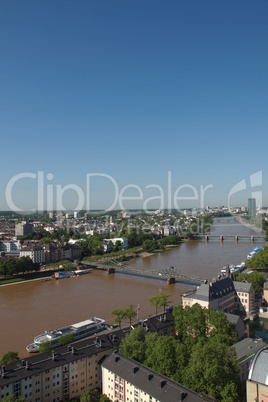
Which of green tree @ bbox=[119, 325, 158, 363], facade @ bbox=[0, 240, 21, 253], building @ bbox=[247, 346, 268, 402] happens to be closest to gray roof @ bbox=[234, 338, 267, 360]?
green tree @ bbox=[119, 325, 158, 363]

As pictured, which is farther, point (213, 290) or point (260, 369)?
point (213, 290)

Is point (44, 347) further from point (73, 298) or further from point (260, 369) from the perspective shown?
point (73, 298)

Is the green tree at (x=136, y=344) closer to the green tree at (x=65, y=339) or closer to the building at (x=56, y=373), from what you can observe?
the building at (x=56, y=373)

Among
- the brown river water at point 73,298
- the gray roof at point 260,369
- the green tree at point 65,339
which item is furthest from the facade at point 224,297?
the gray roof at point 260,369

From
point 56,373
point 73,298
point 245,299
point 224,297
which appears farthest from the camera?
point 73,298

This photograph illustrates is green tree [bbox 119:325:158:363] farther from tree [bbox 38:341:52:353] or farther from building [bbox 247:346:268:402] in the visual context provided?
building [bbox 247:346:268:402]

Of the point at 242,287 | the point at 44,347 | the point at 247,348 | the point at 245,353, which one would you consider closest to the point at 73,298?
the point at 44,347
